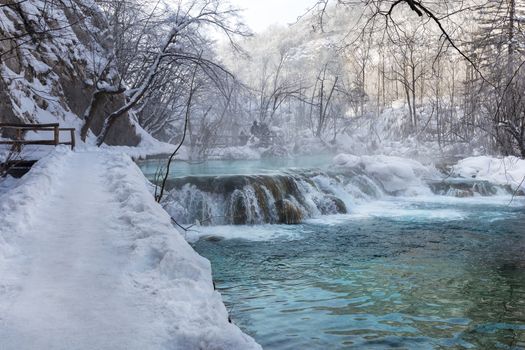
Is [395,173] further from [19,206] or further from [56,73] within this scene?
[19,206]

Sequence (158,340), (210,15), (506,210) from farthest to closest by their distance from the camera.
Answer: 1. (210,15)
2. (506,210)
3. (158,340)

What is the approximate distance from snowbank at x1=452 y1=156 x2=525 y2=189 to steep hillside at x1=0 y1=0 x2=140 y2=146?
15772 mm

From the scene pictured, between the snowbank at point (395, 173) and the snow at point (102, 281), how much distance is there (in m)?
14.2

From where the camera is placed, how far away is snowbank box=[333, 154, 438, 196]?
19297mm

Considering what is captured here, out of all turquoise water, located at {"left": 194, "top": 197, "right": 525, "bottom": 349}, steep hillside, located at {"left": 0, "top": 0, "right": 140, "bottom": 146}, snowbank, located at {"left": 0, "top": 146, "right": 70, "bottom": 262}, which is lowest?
turquoise water, located at {"left": 194, "top": 197, "right": 525, "bottom": 349}

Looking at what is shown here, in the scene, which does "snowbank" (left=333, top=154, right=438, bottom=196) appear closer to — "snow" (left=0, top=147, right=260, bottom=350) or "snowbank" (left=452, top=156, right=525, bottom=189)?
"snowbank" (left=452, top=156, right=525, bottom=189)

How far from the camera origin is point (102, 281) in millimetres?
4047

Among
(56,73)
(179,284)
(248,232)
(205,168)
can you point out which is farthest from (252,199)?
(56,73)

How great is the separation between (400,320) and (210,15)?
14403mm

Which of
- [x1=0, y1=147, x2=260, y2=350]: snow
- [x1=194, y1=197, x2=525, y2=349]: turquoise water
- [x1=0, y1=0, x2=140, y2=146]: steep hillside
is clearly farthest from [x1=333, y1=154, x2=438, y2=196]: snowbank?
[x1=0, y1=147, x2=260, y2=350]: snow

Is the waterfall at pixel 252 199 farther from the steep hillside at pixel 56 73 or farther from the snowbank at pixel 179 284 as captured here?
the snowbank at pixel 179 284

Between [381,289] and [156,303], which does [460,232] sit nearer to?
[381,289]

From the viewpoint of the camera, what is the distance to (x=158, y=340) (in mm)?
3076

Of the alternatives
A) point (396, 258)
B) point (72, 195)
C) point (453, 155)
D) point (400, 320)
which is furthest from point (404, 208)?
point (453, 155)
